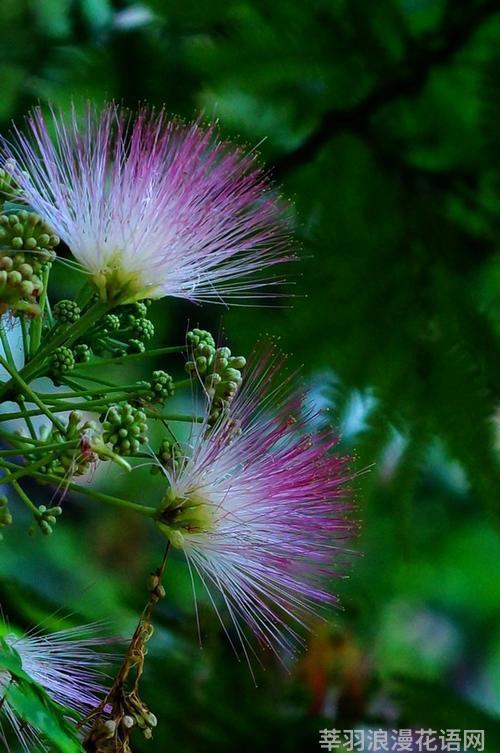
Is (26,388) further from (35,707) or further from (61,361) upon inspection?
(35,707)

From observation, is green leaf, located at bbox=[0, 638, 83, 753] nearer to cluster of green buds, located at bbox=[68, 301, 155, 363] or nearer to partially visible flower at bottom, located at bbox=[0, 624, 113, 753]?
partially visible flower at bottom, located at bbox=[0, 624, 113, 753]

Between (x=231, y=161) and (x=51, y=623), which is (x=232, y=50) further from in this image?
(x=51, y=623)

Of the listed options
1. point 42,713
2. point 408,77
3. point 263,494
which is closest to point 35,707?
point 42,713

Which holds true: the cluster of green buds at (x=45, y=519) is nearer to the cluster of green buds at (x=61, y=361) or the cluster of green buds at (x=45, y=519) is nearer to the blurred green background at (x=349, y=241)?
the cluster of green buds at (x=61, y=361)

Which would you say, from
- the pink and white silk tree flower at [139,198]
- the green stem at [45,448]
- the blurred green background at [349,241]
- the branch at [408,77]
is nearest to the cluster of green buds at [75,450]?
the green stem at [45,448]

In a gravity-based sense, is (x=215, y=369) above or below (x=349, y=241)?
below

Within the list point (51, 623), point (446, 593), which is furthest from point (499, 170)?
point (446, 593)
